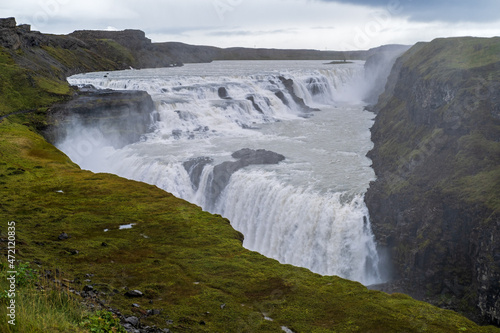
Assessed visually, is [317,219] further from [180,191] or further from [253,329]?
[253,329]

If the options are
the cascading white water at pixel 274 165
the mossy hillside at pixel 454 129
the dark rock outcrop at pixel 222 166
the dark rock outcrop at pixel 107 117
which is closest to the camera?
the mossy hillside at pixel 454 129

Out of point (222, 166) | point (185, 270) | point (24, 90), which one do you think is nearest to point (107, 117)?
point (24, 90)

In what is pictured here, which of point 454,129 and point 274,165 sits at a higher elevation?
point 454,129

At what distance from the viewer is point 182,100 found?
62312 mm

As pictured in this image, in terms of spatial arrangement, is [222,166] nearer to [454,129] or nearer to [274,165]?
[274,165]

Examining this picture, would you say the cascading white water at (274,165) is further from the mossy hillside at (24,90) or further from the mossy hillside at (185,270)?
the mossy hillside at (185,270)

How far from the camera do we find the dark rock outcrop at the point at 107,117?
51.4 m

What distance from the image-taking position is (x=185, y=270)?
1628 centimetres

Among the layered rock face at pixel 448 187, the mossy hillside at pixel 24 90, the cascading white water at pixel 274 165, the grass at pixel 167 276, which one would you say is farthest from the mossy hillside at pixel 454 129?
the mossy hillside at pixel 24 90

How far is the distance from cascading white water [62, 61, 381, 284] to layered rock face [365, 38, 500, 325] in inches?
90.2

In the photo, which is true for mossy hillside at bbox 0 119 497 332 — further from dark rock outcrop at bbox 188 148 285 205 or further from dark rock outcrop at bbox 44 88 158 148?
dark rock outcrop at bbox 44 88 158 148

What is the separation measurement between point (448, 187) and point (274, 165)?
624 inches

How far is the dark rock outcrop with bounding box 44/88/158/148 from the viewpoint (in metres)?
51.4

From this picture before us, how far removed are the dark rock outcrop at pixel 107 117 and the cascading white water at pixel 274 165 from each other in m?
1.18
